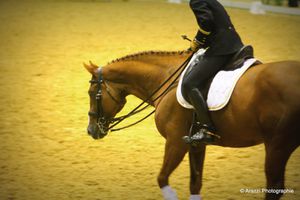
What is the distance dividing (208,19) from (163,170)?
172cm

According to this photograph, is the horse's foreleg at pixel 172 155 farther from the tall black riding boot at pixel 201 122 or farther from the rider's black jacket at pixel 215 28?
the rider's black jacket at pixel 215 28

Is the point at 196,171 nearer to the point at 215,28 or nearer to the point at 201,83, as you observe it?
the point at 201,83

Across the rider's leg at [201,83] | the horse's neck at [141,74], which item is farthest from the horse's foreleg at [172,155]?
the horse's neck at [141,74]

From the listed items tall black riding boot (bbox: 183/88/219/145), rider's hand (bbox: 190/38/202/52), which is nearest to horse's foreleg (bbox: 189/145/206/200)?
tall black riding boot (bbox: 183/88/219/145)

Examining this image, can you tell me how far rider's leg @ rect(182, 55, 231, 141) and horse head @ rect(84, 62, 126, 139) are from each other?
110 centimetres

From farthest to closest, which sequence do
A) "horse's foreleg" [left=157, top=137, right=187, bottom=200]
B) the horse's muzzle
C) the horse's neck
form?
the horse's muzzle → the horse's neck → "horse's foreleg" [left=157, top=137, right=187, bottom=200]

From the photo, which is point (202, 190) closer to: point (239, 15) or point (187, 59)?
point (187, 59)

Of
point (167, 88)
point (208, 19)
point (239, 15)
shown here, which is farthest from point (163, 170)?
point (239, 15)

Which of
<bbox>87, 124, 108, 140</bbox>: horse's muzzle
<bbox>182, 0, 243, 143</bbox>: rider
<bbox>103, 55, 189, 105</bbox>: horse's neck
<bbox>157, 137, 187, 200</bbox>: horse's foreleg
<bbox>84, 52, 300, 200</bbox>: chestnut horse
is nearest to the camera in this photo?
<bbox>84, 52, 300, 200</bbox>: chestnut horse

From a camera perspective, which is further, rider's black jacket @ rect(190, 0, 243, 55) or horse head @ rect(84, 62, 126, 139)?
horse head @ rect(84, 62, 126, 139)

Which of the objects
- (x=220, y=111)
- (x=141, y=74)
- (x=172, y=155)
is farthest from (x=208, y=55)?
(x=172, y=155)

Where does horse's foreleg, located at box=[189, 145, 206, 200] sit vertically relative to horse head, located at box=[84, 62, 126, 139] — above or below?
below

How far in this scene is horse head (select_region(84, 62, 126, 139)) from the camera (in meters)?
5.98

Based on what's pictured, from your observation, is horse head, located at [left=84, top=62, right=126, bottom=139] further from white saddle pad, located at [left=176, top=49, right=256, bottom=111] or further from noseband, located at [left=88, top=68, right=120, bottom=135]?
white saddle pad, located at [left=176, top=49, right=256, bottom=111]
